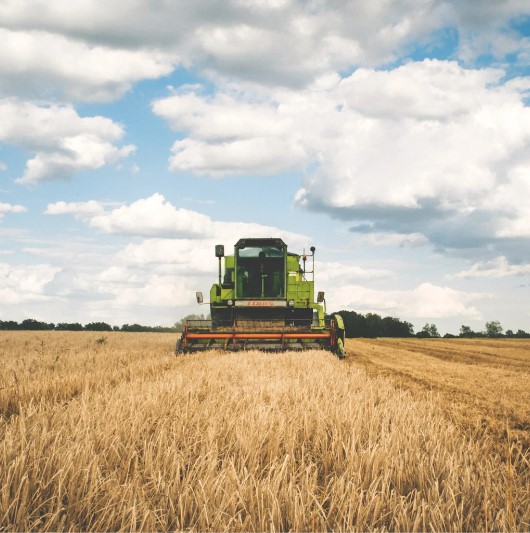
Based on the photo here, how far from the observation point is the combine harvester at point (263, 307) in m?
13.9

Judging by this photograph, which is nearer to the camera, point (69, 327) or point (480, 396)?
point (480, 396)

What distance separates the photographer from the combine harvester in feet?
45.6

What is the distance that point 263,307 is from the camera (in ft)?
50.7

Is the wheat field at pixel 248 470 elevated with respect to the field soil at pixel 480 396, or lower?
elevated

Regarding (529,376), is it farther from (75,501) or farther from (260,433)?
(75,501)

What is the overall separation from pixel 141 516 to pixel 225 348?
446 inches

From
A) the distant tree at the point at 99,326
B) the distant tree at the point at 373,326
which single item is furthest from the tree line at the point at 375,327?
the distant tree at the point at 99,326

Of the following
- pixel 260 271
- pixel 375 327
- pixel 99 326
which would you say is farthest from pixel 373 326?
pixel 260 271

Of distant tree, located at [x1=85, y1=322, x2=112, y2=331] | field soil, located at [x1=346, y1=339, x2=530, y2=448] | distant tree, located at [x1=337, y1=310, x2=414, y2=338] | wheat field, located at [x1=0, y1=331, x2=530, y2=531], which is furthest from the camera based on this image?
distant tree, located at [x1=85, y1=322, x2=112, y2=331]

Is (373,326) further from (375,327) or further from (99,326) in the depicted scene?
(99,326)

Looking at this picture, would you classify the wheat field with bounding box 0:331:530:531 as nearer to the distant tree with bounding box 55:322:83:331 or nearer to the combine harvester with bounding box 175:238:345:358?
the combine harvester with bounding box 175:238:345:358

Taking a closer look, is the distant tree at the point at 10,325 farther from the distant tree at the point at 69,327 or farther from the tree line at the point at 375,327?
the tree line at the point at 375,327

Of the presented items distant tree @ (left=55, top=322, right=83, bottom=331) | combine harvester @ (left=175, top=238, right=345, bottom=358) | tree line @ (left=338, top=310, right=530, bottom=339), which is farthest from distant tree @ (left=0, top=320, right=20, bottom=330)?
combine harvester @ (left=175, top=238, right=345, bottom=358)

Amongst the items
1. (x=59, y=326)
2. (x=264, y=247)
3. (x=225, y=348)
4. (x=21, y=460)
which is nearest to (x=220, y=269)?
(x=264, y=247)
